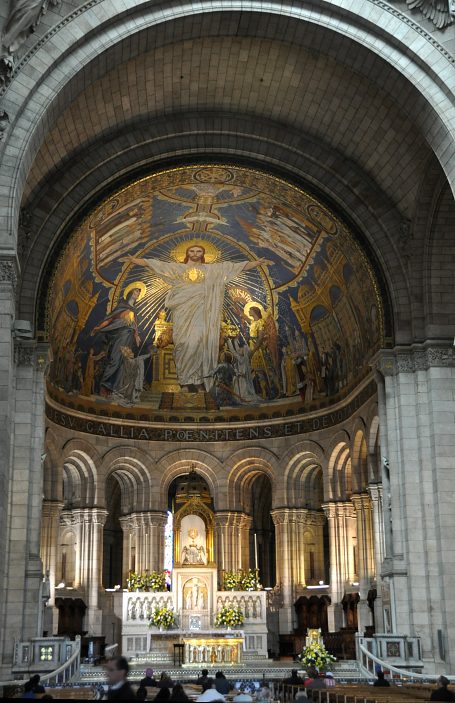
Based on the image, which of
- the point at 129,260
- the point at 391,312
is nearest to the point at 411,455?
the point at 391,312

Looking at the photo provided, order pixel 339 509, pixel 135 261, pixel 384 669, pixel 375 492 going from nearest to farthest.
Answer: pixel 384 669
pixel 375 492
pixel 135 261
pixel 339 509

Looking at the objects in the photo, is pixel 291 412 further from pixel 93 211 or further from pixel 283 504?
pixel 93 211

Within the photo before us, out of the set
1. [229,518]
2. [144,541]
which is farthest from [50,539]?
[229,518]

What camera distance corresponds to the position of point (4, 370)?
18125mm

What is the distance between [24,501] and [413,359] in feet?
Answer: 36.6

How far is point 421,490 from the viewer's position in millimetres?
25531

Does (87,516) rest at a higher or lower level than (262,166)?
lower

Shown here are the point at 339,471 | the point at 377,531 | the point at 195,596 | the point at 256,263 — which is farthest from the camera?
the point at 339,471

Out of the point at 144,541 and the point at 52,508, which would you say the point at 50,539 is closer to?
the point at 52,508

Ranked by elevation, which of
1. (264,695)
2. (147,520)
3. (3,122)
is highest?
(3,122)

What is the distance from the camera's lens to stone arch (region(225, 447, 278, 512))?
35812 mm

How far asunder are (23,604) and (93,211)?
1073 centimetres

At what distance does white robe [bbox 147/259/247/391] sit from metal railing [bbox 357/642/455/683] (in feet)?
45.3

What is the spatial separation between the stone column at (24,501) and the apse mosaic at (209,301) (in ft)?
6.20
